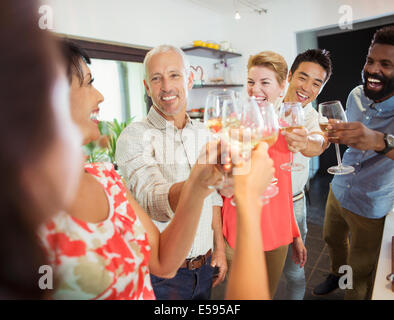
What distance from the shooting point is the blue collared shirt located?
6.01ft

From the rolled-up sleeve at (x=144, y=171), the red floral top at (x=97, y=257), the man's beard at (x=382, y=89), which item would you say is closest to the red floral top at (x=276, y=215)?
the rolled-up sleeve at (x=144, y=171)

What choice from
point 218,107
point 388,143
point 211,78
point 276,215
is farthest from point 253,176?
point 211,78

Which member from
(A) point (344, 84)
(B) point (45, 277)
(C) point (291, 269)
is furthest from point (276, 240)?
(A) point (344, 84)

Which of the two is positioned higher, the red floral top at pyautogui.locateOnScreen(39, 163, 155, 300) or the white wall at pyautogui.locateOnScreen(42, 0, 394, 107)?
the white wall at pyautogui.locateOnScreen(42, 0, 394, 107)

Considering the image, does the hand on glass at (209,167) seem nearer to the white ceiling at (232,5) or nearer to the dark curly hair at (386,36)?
the dark curly hair at (386,36)

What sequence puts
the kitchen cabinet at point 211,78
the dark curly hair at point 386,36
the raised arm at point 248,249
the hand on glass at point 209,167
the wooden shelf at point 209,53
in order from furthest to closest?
the kitchen cabinet at point 211,78, the wooden shelf at point 209,53, the dark curly hair at point 386,36, the hand on glass at point 209,167, the raised arm at point 248,249

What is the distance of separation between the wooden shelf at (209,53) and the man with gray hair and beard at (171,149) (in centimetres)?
278

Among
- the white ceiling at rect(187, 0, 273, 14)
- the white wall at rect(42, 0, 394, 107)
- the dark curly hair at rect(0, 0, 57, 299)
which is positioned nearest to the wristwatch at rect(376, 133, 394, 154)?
the dark curly hair at rect(0, 0, 57, 299)

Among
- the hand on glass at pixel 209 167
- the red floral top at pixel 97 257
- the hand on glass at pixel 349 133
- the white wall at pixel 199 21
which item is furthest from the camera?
the white wall at pixel 199 21

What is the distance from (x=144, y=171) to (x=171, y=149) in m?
0.22

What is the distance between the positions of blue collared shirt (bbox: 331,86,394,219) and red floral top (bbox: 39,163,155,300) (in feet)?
5.79

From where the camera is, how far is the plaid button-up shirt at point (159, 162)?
3.67 feet

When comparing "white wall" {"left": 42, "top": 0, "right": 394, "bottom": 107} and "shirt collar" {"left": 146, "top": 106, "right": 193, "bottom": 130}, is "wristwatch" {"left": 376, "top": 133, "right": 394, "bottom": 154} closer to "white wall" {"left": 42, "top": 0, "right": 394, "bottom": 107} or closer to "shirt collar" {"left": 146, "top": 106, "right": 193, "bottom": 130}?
→ "shirt collar" {"left": 146, "top": 106, "right": 193, "bottom": 130}
